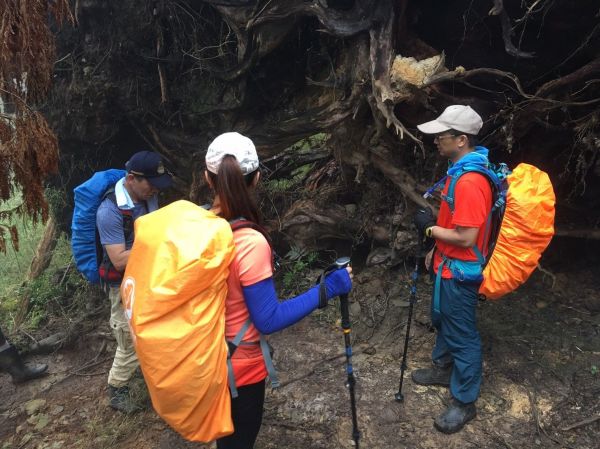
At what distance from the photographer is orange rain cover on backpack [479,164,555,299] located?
3.45 metres

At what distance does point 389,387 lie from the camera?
14.3 ft

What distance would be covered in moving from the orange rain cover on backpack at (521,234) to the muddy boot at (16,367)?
535 cm

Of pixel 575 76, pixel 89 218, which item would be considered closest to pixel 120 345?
pixel 89 218

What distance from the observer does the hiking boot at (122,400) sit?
14.4 ft

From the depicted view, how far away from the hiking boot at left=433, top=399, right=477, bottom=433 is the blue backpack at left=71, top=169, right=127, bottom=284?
11.3 feet

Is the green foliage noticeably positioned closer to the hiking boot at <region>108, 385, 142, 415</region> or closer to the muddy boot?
the muddy boot

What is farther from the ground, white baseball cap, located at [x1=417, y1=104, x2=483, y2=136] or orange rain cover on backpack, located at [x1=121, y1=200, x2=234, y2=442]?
white baseball cap, located at [x1=417, y1=104, x2=483, y2=136]

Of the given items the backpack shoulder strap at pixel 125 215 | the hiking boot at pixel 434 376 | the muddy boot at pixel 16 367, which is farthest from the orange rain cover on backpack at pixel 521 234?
the muddy boot at pixel 16 367

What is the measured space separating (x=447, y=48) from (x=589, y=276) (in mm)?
3331

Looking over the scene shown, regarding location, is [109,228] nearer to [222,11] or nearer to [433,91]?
[222,11]

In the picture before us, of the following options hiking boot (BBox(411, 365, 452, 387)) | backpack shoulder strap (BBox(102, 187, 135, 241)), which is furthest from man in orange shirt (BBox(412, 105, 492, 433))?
backpack shoulder strap (BBox(102, 187, 135, 241))

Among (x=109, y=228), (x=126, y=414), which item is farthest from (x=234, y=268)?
(x=126, y=414)

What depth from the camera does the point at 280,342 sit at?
541 cm

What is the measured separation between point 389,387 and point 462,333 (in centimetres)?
111
